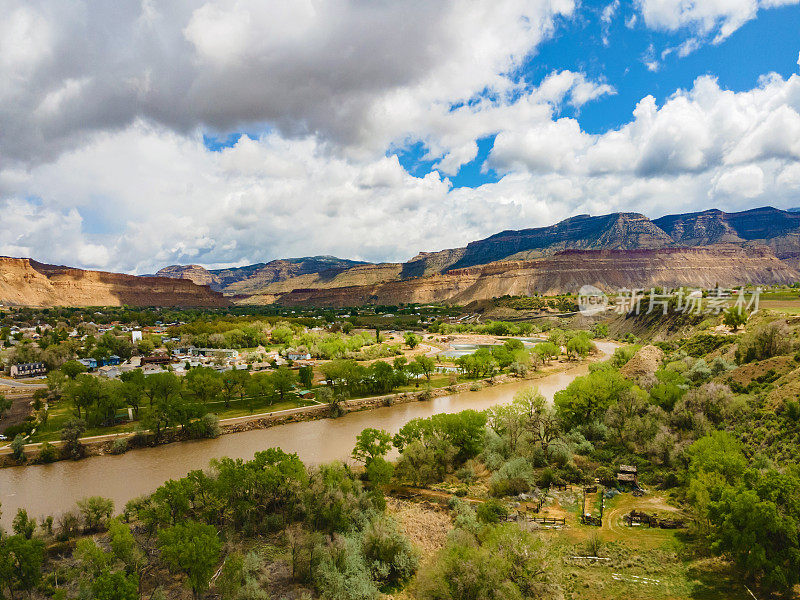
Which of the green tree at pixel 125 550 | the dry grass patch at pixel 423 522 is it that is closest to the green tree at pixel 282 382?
Result: the dry grass patch at pixel 423 522

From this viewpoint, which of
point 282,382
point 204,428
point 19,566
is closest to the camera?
point 19,566

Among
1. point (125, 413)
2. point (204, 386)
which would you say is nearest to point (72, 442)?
point (125, 413)

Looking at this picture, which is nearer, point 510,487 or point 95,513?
point 95,513

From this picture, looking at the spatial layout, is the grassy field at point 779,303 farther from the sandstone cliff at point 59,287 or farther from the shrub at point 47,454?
the sandstone cliff at point 59,287

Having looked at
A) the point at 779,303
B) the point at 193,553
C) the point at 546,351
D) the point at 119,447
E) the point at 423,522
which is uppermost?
the point at 779,303

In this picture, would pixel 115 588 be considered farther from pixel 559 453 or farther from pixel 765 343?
pixel 765 343
